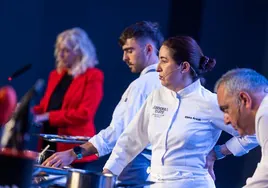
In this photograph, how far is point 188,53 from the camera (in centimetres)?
255

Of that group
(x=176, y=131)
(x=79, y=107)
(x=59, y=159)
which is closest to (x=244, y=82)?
(x=176, y=131)

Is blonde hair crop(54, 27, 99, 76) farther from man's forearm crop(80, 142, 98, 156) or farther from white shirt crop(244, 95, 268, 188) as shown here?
white shirt crop(244, 95, 268, 188)

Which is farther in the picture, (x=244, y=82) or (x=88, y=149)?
(x=88, y=149)

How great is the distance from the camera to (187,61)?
254 centimetres

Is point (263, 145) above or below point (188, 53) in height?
below

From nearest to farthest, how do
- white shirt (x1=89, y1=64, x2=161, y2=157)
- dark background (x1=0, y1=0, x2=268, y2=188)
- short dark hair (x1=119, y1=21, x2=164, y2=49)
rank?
white shirt (x1=89, y1=64, x2=161, y2=157) → short dark hair (x1=119, y1=21, x2=164, y2=49) → dark background (x1=0, y1=0, x2=268, y2=188)

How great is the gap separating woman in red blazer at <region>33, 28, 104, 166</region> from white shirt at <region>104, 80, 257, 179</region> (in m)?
1.14

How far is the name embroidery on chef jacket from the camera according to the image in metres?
2.46

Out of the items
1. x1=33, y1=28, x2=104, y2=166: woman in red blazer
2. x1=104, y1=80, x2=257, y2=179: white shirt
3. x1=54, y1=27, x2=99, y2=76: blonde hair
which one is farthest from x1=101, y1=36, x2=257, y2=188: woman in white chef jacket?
x1=54, y1=27, x2=99, y2=76: blonde hair

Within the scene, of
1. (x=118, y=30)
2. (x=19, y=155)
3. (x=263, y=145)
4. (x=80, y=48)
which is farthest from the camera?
(x=118, y=30)

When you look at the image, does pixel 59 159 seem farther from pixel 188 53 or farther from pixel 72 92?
pixel 72 92

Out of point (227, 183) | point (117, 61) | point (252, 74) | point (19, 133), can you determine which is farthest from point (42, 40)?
point (19, 133)

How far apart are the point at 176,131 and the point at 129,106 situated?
0.47m

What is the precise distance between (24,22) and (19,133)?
3.83m
